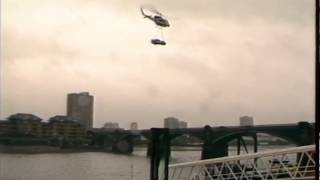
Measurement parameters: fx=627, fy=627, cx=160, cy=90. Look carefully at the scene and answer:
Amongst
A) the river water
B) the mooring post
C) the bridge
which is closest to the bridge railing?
the mooring post

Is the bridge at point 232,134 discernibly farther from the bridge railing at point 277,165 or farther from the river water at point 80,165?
the bridge railing at point 277,165

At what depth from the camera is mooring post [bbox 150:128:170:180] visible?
421 inches

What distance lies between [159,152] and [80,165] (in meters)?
16.6

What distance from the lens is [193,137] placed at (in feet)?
83.1

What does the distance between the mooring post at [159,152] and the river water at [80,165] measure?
10088mm

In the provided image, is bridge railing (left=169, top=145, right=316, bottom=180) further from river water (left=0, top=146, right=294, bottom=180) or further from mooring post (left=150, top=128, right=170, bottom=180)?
river water (left=0, top=146, right=294, bottom=180)

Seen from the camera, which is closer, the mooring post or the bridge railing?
the bridge railing

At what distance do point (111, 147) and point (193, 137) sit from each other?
5504 mm

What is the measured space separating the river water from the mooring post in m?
10.1

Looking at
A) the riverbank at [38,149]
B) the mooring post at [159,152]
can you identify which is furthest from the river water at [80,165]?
the mooring post at [159,152]

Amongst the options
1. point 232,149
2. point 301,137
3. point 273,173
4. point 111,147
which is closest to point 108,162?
point 111,147

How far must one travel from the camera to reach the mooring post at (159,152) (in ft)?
35.1

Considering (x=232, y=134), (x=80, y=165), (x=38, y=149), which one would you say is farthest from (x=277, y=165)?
(x=38, y=149)

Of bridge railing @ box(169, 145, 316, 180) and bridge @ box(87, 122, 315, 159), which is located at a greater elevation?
bridge @ box(87, 122, 315, 159)
